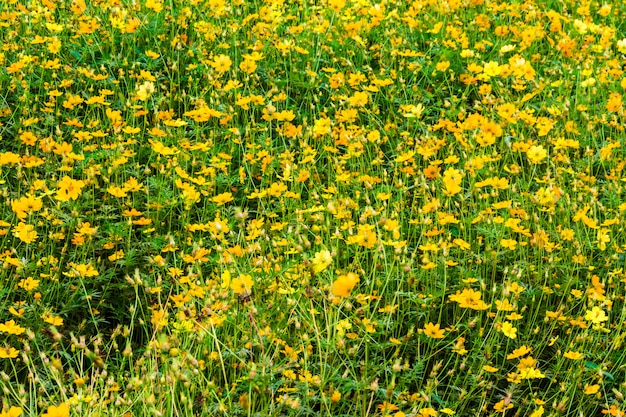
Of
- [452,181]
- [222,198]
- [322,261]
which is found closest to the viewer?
[322,261]

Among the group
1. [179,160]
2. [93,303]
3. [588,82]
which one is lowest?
[93,303]

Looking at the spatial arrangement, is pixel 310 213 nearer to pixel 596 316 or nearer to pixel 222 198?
pixel 222 198

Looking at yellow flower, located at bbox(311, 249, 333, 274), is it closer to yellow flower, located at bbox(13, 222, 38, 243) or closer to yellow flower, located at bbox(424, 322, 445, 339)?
yellow flower, located at bbox(424, 322, 445, 339)

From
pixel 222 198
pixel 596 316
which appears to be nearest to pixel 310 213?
pixel 222 198

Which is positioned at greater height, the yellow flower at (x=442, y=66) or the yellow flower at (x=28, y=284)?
the yellow flower at (x=442, y=66)

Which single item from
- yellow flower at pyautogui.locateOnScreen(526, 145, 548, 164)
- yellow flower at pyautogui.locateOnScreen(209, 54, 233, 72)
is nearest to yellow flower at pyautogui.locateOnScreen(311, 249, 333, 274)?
yellow flower at pyautogui.locateOnScreen(526, 145, 548, 164)

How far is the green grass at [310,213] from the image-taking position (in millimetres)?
2256

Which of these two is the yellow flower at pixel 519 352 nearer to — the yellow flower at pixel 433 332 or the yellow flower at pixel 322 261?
the yellow flower at pixel 433 332

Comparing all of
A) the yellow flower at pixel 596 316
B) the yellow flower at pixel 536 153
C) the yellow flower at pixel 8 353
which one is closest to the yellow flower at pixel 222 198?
the yellow flower at pixel 8 353

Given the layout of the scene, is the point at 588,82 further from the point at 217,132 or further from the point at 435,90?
the point at 217,132

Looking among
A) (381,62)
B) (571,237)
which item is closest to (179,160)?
(381,62)

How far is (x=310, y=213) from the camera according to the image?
297cm

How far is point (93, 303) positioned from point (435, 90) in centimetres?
186

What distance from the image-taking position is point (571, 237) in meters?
2.64
